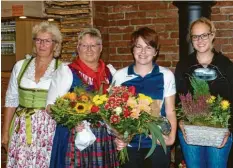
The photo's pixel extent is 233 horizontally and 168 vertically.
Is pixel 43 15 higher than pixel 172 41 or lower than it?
higher

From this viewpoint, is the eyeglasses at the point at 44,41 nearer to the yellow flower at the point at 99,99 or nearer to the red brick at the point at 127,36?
the yellow flower at the point at 99,99

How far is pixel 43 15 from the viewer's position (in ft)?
14.2

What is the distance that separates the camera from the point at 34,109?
3146mm

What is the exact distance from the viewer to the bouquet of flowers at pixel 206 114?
2.54m

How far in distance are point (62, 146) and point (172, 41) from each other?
1.80 m

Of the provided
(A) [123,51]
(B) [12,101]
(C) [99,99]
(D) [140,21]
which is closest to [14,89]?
(B) [12,101]

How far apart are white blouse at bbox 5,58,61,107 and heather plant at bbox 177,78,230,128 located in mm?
1047

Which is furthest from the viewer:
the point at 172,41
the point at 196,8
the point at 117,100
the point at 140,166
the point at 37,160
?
the point at 172,41

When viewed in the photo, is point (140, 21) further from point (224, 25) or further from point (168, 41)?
point (224, 25)

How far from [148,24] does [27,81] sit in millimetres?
1612

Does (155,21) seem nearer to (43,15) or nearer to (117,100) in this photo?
(43,15)

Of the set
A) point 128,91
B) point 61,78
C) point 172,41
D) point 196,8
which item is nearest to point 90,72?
point 61,78

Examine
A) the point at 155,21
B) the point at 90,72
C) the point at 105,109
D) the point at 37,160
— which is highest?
the point at 155,21

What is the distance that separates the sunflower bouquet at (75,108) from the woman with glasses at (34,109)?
51cm
